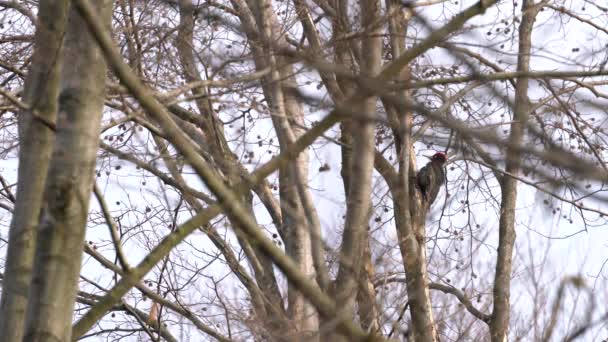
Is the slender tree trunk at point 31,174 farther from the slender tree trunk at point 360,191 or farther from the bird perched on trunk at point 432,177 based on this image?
the bird perched on trunk at point 432,177

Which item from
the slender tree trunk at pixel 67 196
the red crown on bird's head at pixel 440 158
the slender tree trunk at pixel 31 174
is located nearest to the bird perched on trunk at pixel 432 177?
the red crown on bird's head at pixel 440 158

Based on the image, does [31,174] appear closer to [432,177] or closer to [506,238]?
[432,177]

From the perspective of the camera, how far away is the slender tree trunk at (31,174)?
3.72m

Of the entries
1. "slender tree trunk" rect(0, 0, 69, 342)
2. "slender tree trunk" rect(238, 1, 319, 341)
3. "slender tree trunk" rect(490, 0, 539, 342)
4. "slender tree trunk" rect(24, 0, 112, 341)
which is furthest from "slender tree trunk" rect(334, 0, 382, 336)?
"slender tree trunk" rect(490, 0, 539, 342)

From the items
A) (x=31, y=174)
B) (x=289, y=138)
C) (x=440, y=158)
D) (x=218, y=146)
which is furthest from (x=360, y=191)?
(x=440, y=158)

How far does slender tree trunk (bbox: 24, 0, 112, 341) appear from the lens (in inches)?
129

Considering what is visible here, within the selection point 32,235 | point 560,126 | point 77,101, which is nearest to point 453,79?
point 77,101

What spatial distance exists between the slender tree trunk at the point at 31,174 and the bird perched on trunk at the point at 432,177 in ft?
9.77

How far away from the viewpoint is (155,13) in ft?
14.1

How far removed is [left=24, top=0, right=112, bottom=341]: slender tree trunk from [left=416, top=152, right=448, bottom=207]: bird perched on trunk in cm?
312

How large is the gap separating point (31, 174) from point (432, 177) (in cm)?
349

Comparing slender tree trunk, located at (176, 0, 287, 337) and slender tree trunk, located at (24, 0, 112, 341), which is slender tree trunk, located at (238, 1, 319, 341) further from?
slender tree trunk, located at (24, 0, 112, 341)

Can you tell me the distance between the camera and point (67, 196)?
11.0 feet

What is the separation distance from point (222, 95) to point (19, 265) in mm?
1198
